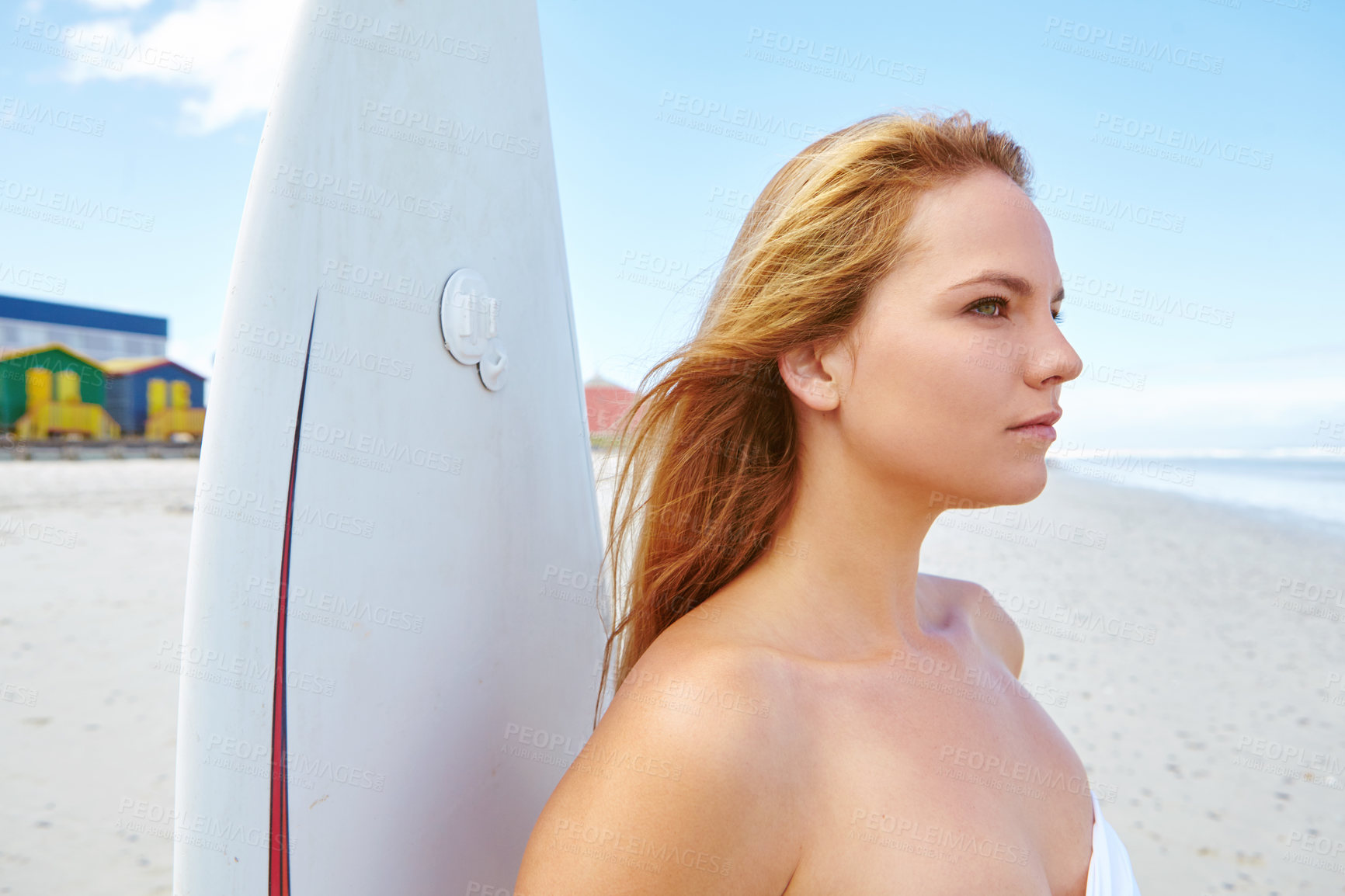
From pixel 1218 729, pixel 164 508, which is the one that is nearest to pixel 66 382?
pixel 164 508

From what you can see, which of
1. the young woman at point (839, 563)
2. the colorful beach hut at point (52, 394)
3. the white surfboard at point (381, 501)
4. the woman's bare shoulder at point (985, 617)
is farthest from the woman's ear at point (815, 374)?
the colorful beach hut at point (52, 394)

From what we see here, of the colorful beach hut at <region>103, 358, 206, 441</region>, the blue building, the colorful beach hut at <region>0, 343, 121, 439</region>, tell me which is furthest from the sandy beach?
the blue building

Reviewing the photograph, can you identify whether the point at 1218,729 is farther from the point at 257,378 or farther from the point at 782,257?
the point at 257,378

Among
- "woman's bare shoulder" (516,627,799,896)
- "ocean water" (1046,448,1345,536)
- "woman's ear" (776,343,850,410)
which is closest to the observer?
"woman's bare shoulder" (516,627,799,896)

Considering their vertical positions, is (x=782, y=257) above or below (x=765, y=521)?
above

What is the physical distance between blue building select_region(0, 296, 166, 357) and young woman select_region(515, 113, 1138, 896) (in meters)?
29.4

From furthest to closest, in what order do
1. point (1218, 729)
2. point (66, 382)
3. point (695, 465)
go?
point (66, 382), point (1218, 729), point (695, 465)

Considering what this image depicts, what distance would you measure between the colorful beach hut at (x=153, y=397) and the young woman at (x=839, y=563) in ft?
90.8

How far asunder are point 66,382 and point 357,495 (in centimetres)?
2850

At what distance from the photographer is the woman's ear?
1.37m

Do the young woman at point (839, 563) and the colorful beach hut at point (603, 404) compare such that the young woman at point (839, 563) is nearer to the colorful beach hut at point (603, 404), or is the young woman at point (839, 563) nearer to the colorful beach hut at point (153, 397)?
the colorful beach hut at point (603, 404)

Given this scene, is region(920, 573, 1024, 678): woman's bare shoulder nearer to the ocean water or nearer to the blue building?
the ocean water

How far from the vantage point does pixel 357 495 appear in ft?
3.75

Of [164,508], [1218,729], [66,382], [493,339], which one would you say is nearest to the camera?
[493,339]
